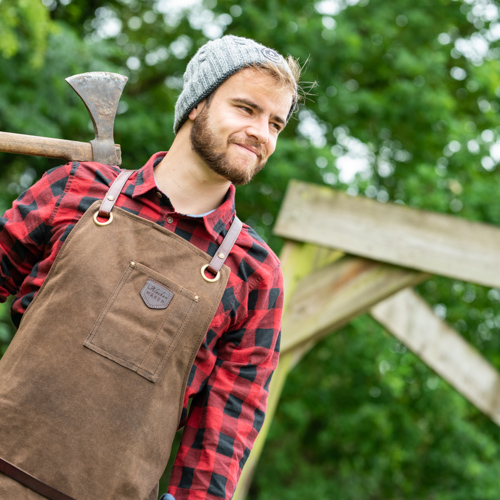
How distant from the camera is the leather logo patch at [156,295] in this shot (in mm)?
1411

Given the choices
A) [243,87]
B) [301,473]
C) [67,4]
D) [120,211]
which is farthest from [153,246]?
[301,473]

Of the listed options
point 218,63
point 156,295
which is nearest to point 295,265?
point 218,63

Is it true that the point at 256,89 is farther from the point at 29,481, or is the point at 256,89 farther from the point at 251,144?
the point at 29,481

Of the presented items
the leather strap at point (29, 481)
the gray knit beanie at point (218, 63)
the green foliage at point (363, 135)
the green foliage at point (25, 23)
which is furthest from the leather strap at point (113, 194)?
the green foliage at point (363, 135)

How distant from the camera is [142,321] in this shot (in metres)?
1.40

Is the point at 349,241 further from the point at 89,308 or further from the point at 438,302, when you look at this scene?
the point at 438,302

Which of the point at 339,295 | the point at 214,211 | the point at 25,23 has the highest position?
the point at 214,211

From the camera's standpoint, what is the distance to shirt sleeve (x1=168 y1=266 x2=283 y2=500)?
1.50 metres

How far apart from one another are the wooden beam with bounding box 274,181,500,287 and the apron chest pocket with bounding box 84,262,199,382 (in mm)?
1563

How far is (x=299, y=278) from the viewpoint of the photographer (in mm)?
2975

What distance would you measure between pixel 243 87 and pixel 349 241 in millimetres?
1473

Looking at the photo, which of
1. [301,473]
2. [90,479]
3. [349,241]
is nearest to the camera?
[90,479]

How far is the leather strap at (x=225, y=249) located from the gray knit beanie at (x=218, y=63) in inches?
12.6

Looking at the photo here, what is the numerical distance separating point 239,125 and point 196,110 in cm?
16
